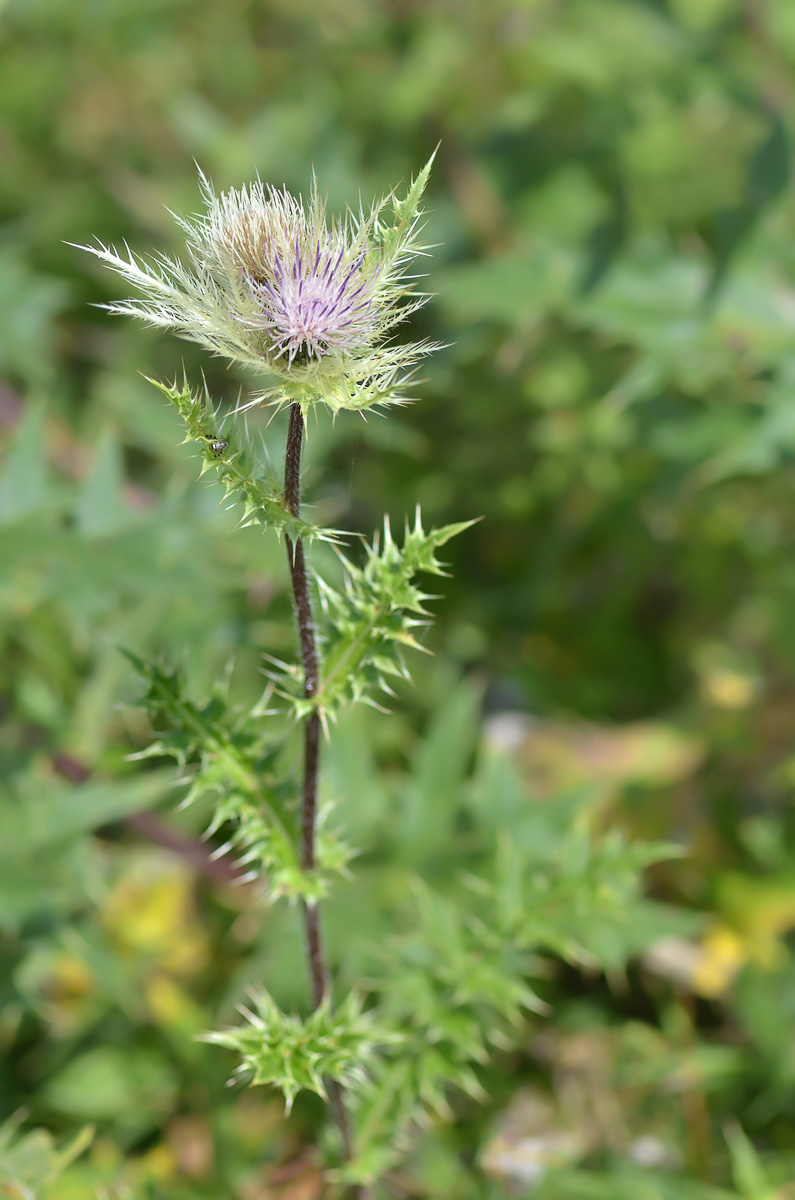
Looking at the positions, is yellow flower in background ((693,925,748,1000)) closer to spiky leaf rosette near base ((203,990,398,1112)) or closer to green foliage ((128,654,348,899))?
spiky leaf rosette near base ((203,990,398,1112))

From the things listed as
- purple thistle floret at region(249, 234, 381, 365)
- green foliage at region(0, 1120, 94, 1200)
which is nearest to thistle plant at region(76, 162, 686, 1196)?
purple thistle floret at region(249, 234, 381, 365)

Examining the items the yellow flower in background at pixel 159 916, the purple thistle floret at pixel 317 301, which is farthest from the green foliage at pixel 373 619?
the yellow flower in background at pixel 159 916

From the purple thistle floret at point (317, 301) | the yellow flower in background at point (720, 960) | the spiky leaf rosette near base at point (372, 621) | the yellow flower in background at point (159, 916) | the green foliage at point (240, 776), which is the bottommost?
the yellow flower in background at point (720, 960)

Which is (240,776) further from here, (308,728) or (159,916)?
(159,916)

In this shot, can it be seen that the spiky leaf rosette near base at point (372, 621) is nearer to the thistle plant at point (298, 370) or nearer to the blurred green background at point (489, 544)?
the thistle plant at point (298, 370)

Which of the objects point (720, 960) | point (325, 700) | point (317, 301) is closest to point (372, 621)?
point (325, 700)

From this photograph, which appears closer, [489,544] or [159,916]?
[159,916]


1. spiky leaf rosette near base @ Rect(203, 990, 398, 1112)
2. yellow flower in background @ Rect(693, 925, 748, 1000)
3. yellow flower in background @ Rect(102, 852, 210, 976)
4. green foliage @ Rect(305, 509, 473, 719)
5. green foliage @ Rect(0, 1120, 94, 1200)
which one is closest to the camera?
green foliage @ Rect(305, 509, 473, 719)
